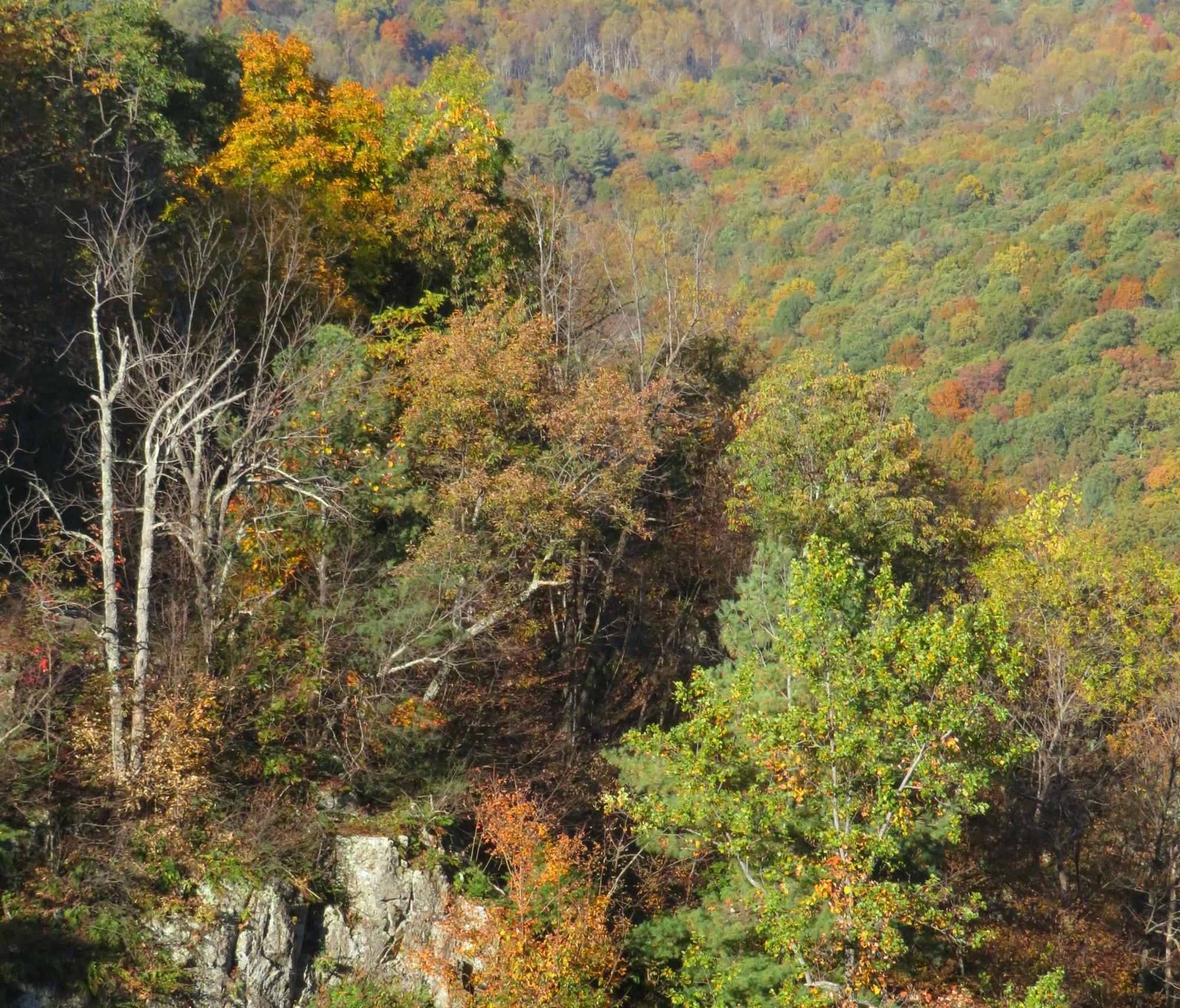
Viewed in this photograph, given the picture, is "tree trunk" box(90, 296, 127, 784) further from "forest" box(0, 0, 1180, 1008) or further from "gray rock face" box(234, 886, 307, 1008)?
"gray rock face" box(234, 886, 307, 1008)

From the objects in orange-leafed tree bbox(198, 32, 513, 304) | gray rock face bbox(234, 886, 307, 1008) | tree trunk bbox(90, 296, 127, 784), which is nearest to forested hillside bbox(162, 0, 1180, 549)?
orange-leafed tree bbox(198, 32, 513, 304)

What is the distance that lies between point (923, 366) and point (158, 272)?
3182 inches

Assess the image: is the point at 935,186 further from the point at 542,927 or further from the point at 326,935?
the point at 326,935

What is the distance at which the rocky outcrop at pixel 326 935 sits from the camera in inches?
569

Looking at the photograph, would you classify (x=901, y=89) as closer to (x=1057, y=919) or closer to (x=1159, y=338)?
(x=1159, y=338)

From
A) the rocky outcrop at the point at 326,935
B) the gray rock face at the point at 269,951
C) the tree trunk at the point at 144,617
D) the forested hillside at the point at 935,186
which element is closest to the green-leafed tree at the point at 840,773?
the rocky outcrop at the point at 326,935

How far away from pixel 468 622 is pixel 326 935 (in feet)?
17.7

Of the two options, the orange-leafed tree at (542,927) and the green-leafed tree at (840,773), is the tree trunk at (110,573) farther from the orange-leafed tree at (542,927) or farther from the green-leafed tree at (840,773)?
the green-leafed tree at (840,773)

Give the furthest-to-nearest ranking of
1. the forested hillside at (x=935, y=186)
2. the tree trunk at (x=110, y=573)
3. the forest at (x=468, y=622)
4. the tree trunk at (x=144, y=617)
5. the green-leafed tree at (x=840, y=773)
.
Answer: the forested hillside at (x=935, y=186), the tree trunk at (x=144, y=617), the tree trunk at (x=110, y=573), the forest at (x=468, y=622), the green-leafed tree at (x=840, y=773)

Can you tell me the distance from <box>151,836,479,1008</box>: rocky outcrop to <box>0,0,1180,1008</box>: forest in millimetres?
58

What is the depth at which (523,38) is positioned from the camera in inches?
7485

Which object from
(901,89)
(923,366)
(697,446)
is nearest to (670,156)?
(901,89)

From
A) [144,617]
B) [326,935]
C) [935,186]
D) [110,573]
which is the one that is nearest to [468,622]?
[326,935]

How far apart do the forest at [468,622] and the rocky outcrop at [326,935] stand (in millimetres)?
58
